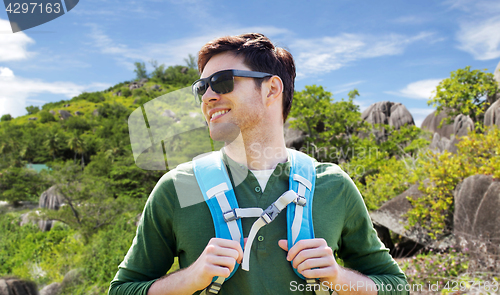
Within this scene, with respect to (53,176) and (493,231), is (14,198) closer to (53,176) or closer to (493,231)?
(53,176)

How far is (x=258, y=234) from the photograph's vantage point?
1257mm

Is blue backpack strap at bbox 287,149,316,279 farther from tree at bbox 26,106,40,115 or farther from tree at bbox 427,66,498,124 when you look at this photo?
tree at bbox 26,106,40,115

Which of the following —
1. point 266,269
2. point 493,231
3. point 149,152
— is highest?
point 149,152

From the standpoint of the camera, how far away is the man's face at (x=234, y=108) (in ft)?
4.48

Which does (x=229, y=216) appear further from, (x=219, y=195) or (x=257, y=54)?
(x=257, y=54)

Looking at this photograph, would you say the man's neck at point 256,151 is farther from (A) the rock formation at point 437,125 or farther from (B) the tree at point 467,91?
(A) the rock formation at point 437,125

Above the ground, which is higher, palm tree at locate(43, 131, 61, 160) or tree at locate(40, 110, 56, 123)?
tree at locate(40, 110, 56, 123)

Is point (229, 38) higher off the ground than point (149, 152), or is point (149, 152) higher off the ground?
point (229, 38)

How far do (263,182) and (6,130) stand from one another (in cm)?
Result: 6010

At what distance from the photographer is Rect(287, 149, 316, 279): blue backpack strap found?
4.01 feet

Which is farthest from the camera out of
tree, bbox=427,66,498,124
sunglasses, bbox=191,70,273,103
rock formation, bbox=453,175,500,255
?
tree, bbox=427,66,498,124

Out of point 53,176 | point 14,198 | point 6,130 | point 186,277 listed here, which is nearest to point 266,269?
point 186,277

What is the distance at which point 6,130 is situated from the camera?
48094mm

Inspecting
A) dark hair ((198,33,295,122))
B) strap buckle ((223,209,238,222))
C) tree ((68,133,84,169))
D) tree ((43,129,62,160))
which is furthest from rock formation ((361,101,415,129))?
tree ((43,129,62,160))
